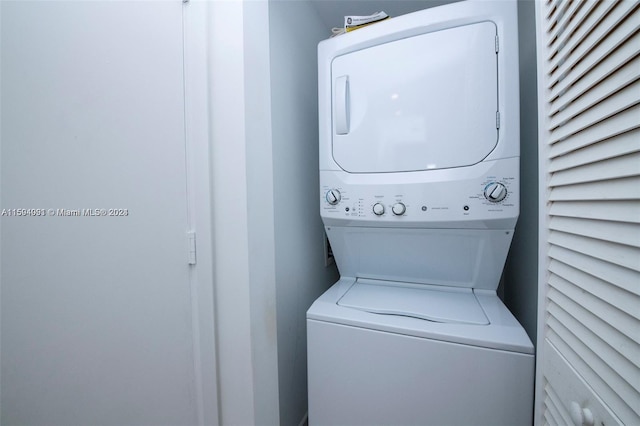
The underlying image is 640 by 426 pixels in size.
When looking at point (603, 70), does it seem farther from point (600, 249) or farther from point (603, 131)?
point (600, 249)

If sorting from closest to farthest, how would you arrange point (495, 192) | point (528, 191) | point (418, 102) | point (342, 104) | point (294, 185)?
point (495, 192)
point (418, 102)
point (342, 104)
point (528, 191)
point (294, 185)

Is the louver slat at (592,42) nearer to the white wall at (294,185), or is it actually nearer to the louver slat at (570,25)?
the louver slat at (570,25)

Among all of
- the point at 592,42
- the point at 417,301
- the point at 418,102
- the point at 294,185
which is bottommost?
the point at 417,301

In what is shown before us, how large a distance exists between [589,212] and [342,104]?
40.3 inches

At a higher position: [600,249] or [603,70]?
[603,70]

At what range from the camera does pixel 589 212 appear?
0.56 m

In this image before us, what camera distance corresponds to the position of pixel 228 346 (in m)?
1.02

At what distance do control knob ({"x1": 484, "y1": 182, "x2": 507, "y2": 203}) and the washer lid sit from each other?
0.51 m

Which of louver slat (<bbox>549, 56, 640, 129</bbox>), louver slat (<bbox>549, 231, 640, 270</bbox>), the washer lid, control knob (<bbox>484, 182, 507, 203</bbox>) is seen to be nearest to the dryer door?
control knob (<bbox>484, 182, 507, 203</bbox>)

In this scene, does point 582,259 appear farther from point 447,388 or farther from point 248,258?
point 248,258

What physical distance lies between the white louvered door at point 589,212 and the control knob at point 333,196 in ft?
2.64

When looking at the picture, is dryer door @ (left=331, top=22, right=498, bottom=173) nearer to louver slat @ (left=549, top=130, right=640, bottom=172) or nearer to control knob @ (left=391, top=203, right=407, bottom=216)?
control knob @ (left=391, top=203, right=407, bottom=216)

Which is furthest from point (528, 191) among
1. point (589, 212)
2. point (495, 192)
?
point (589, 212)

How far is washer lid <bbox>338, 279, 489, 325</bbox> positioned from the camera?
3.39 feet
